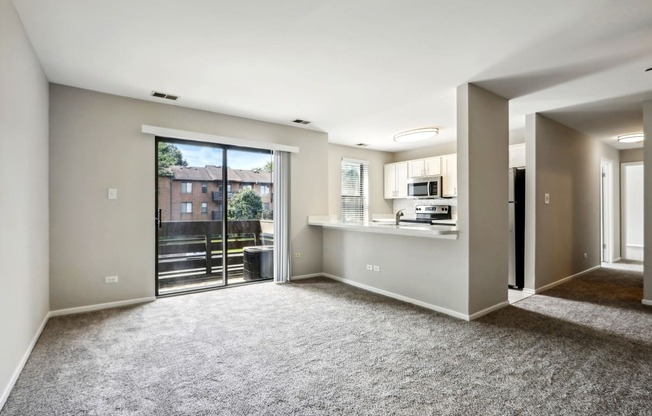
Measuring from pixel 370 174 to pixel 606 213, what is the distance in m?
5.09

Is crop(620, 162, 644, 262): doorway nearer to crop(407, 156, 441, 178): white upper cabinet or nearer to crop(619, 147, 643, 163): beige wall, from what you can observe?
crop(619, 147, 643, 163): beige wall

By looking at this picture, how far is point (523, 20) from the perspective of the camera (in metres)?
2.28

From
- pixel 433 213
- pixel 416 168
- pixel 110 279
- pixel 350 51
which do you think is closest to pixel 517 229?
pixel 433 213

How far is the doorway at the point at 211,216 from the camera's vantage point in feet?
14.2

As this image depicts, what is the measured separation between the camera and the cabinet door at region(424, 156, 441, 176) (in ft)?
20.5

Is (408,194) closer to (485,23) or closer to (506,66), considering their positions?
(506,66)

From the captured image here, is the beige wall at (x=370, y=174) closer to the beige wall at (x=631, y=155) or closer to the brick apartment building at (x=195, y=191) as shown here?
the brick apartment building at (x=195, y=191)

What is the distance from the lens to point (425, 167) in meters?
6.48

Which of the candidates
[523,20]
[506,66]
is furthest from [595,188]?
[523,20]

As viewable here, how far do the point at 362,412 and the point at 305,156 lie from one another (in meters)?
4.16

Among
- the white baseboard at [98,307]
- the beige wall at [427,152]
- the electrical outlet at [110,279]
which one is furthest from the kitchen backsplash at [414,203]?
the electrical outlet at [110,279]

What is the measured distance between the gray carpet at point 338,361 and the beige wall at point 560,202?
95 centimetres

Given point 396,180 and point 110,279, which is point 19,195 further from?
point 396,180

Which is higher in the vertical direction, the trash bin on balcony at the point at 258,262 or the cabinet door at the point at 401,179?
the cabinet door at the point at 401,179
